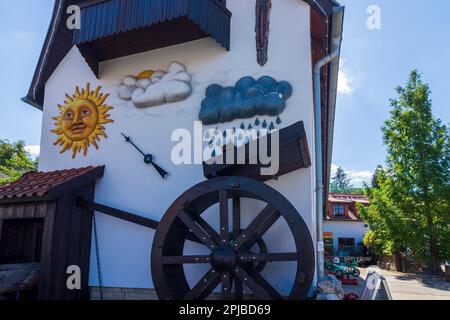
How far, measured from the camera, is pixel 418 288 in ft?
36.0

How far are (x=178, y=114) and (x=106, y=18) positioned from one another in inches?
67.0

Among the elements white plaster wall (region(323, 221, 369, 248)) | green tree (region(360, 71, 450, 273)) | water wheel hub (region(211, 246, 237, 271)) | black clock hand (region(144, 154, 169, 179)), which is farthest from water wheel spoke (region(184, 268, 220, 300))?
white plaster wall (region(323, 221, 369, 248))

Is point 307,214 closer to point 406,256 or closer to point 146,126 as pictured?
point 146,126

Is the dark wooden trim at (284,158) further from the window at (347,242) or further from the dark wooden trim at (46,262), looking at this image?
the window at (347,242)

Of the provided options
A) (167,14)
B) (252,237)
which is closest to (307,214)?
(252,237)

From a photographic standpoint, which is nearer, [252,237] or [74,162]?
[252,237]

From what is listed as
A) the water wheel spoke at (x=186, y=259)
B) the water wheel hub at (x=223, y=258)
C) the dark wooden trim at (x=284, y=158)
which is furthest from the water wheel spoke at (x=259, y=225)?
the dark wooden trim at (x=284, y=158)

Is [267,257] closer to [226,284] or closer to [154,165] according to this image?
[226,284]

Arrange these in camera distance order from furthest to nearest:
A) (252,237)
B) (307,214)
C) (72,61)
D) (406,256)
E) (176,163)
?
(406,256) < (72,61) < (176,163) < (307,214) < (252,237)

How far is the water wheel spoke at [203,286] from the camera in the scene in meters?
4.23

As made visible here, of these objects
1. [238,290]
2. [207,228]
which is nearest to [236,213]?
[207,228]

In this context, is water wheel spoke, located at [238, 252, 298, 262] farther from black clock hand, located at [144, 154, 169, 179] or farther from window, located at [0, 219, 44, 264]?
window, located at [0, 219, 44, 264]

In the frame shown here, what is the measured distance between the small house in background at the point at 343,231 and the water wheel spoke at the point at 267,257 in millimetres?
19906

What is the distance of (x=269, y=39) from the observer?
17.8 feet
